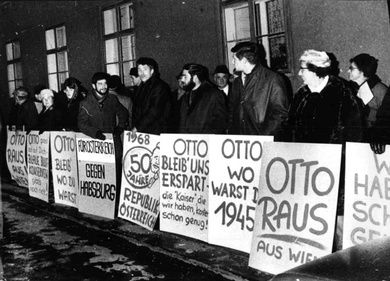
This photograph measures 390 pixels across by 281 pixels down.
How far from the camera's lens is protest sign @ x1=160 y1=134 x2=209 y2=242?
573cm

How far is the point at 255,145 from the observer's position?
5012 mm

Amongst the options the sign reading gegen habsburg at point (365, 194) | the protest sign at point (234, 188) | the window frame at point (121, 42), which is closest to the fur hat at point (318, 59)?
the protest sign at point (234, 188)

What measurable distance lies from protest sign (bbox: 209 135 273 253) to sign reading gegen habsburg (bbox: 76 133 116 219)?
7.27ft

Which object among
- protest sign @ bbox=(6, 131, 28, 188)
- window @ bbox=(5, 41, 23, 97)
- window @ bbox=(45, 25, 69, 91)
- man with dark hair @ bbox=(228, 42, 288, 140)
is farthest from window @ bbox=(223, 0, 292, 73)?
window @ bbox=(5, 41, 23, 97)

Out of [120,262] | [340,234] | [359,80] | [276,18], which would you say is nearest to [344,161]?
[340,234]

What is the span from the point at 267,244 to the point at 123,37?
27.3 feet

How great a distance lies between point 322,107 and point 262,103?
1.08m

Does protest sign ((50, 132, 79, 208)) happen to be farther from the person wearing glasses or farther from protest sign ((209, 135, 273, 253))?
the person wearing glasses

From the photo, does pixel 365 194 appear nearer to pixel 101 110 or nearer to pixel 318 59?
pixel 318 59

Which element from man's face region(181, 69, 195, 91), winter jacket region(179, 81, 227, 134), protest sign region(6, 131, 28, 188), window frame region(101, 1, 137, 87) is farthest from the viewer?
window frame region(101, 1, 137, 87)

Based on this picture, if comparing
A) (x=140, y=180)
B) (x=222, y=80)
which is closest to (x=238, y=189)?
(x=140, y=180)

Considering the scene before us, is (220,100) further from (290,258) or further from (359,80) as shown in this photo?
(290,258)

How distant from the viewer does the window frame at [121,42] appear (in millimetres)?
11562

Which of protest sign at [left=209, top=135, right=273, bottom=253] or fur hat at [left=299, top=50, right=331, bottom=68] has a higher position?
fur hat at [left=299, top=50, right=331, bottom=68]
